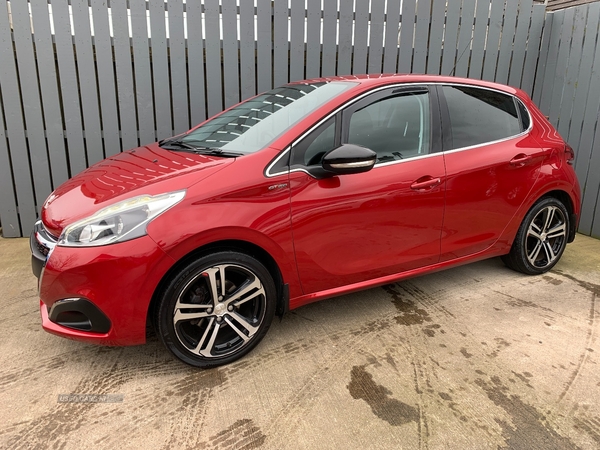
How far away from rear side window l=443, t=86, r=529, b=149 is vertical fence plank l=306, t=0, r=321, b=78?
2.12 metres

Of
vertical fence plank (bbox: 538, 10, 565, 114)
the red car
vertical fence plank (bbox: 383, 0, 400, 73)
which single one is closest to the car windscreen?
the red car

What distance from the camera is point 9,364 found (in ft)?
8.12

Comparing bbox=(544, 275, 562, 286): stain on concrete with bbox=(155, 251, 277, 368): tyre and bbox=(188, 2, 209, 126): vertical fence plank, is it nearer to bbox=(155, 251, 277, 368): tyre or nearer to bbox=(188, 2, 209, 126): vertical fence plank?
bbox=(155, 251, 277, 368): tyre

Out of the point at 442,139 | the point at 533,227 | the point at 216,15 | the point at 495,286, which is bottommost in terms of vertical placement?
the point at 495,286

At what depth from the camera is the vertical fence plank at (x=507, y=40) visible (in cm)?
523

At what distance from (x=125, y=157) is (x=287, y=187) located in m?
1.32

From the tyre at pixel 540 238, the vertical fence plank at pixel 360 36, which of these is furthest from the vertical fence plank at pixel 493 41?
the tyre at pixel 540 238

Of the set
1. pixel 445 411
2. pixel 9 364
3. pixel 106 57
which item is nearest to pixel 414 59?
pixel 106 57

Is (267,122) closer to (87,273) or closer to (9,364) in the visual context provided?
(87,273)

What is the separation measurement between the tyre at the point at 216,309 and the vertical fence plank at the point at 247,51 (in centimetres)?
295

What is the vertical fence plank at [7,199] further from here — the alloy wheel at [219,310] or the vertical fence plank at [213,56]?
the alloy wheel at [219,310]

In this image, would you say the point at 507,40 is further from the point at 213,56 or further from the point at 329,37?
the point at 213,56

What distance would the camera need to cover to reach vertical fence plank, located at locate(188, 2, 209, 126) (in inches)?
175

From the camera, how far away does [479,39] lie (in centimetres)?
521
